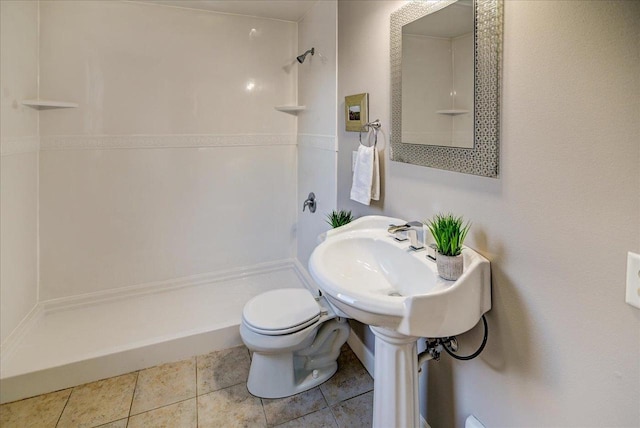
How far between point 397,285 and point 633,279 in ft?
2.30

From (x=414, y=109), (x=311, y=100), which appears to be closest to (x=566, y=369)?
(x=414, y=109)

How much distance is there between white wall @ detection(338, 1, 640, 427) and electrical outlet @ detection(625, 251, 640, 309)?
0.7 inches

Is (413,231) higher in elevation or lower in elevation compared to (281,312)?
higher

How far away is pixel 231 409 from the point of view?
1.65m

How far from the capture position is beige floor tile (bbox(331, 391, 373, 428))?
157 cm

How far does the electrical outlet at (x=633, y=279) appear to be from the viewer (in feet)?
2.39

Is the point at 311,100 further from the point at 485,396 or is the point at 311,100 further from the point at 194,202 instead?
the point at 485,396

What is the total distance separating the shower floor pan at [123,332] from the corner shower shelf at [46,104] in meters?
1.30

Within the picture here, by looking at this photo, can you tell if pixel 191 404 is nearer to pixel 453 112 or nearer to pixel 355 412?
pixel 355 412

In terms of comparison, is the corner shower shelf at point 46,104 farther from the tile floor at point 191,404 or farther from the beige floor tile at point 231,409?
the beige floor tile at point 231,409

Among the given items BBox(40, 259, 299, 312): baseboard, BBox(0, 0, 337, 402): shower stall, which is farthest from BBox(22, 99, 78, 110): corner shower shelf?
BBox(40, 259, 299, 312): baseboard

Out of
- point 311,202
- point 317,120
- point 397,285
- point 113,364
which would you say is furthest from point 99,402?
point 317,120

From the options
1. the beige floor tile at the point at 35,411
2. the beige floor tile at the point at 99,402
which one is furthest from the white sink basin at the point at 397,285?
the beige floor tile at the point at 35,411

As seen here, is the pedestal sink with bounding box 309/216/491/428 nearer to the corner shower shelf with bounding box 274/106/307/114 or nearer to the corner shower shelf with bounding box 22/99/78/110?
the corner shower shelf with bounding box 274/106/307/114
